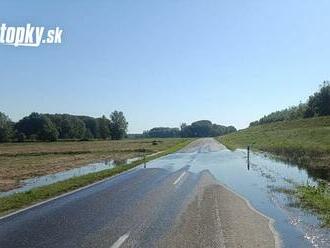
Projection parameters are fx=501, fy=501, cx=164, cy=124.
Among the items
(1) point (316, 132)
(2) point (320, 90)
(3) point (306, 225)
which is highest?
(2) point (320, 90)

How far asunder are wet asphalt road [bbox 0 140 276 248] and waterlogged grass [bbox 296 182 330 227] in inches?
143

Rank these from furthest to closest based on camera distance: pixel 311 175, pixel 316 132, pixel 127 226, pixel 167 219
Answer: pixel 316 132 < pixel 311 175 < pixel 167 219 < pixel 127 226

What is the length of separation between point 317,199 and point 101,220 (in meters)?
7.41

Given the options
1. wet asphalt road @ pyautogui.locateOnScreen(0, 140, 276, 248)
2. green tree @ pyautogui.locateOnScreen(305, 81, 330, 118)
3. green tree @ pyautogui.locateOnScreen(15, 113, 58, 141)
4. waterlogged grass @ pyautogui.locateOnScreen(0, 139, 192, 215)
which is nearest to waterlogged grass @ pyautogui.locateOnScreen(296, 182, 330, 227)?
wet asphalt road @ pyautogui.locateOnScreen(0, 140, 276, 248)

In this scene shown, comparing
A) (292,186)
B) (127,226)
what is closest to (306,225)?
(127,226)

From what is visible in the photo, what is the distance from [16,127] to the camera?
559ft

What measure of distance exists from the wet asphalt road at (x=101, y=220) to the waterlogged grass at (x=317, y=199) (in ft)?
11.9

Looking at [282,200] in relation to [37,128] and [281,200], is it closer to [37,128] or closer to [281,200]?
[281,200]

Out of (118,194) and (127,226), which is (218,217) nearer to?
(127,226)

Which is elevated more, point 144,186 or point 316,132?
point 316,132

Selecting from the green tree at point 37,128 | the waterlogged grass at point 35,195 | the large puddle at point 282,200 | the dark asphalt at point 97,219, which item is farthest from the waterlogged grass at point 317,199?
the green tree at point 37,128

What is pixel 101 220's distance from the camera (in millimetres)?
12047

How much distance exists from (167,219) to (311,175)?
15286mm

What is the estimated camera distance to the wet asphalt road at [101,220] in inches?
382
